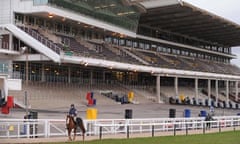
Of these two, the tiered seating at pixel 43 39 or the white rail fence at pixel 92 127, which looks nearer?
the white rail fence at pixel 92 127

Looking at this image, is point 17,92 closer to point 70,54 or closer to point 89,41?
point 70,54

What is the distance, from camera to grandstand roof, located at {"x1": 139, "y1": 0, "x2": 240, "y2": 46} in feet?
215

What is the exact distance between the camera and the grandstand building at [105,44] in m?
48.2

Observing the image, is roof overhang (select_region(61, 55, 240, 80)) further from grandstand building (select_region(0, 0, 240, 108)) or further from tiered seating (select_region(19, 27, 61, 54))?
tiered seating (select_region(19, 27, 61, 54))

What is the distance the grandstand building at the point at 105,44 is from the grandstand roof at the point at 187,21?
14cm

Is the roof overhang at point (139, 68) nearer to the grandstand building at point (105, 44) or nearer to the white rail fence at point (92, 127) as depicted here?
the grandstand building at point (105, 44)

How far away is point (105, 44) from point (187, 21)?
730 inches

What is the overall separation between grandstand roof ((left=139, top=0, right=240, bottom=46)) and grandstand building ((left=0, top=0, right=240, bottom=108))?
0.14 metres

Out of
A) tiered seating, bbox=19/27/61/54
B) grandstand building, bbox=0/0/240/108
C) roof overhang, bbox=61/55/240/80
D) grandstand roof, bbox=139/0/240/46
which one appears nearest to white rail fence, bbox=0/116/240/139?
grandstand building, bbox=0/0/240/108

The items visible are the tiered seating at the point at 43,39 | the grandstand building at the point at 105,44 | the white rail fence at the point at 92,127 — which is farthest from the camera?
A: the grandstand building at the point at 105,44

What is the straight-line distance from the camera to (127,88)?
212 ft

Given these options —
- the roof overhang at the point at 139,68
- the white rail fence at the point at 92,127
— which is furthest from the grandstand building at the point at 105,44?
the white rail fence at the point at 92,127

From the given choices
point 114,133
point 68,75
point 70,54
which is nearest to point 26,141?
point 114,133

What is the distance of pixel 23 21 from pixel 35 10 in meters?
2.31
